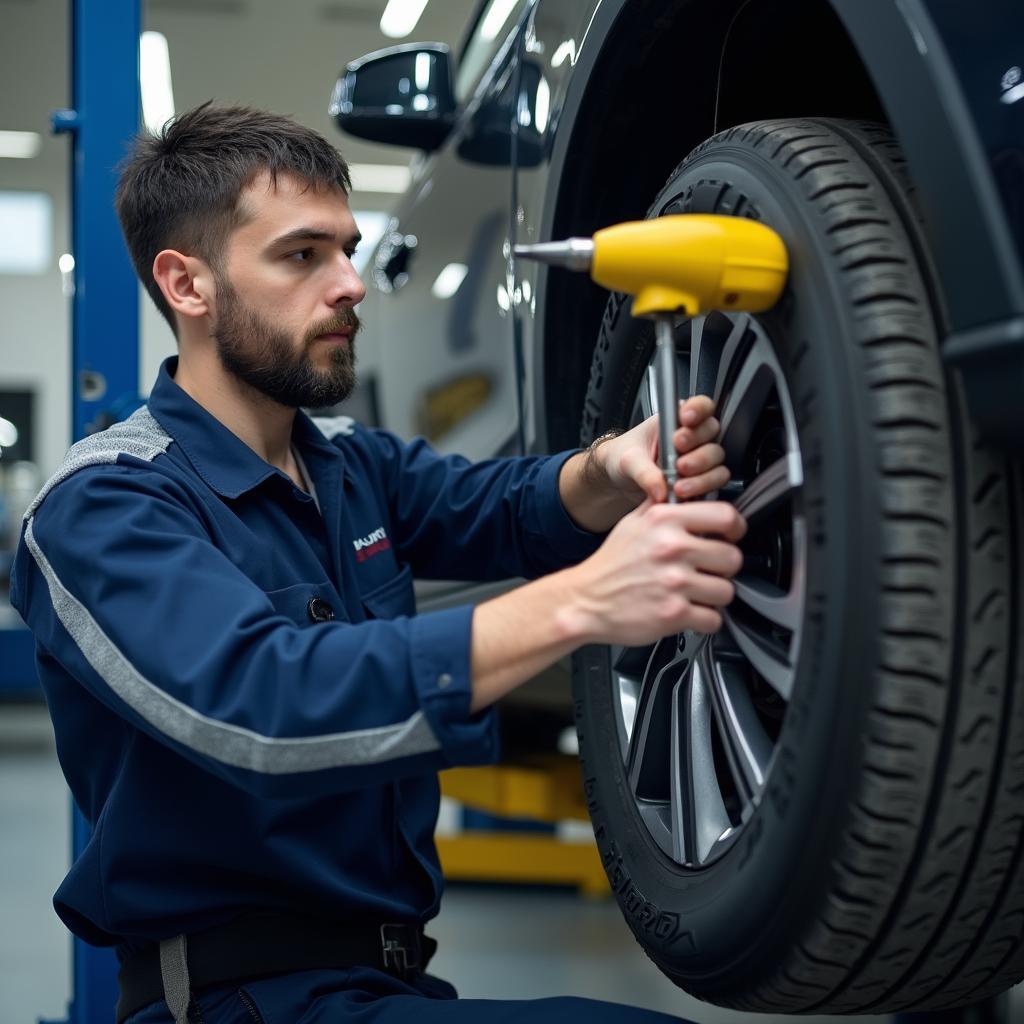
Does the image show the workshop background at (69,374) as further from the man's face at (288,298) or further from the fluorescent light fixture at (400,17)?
the man's face at (288,298)

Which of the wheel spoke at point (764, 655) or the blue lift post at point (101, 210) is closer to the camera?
the wheel spoke at point (764, 655)

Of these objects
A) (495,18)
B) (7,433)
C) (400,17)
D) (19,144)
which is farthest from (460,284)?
(7,433)

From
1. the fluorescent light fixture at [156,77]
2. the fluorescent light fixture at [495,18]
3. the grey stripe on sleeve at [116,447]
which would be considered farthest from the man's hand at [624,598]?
the fluorescent light fixture at [156,77]

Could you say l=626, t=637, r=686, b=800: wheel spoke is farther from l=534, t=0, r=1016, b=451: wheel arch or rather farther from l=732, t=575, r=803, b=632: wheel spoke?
l=534, t=0, r=1016, b=451: wheel arch

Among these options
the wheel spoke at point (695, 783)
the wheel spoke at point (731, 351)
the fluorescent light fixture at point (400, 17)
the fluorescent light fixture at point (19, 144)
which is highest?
the fluorescent light fixture at point (19, 144)

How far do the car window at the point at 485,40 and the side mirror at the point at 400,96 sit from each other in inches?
1.8

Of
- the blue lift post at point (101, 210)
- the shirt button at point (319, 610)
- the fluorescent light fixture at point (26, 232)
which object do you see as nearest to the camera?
the shirt button at point (319, 610)

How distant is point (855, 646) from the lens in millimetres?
784

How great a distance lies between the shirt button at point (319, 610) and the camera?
120cm

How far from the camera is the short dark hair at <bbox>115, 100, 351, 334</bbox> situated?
1.33 metres

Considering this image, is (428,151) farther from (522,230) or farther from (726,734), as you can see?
(726,734)

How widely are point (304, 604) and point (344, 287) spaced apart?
12.8 inches

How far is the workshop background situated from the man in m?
0.66

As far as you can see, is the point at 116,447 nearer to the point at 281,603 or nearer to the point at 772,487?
the point at 281,603
